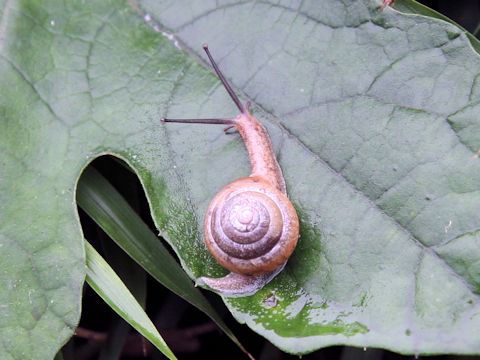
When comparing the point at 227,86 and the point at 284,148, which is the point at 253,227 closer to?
the point at 284,148

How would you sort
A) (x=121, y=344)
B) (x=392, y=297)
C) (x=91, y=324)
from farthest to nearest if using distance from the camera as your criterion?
1. (x=91, y=324)
2. (x=121, y=344)
3. (x=392, y=297)

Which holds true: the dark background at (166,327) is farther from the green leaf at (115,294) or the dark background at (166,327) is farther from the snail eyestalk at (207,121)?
the snail eyestalk at (207,121)

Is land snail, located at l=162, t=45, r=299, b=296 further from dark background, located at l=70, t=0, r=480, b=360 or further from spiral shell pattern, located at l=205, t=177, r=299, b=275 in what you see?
dark background, located at l=70, t=0, r=480, b=360

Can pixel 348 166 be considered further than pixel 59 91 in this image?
No

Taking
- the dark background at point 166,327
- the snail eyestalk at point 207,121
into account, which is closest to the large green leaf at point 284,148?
the snail eyestalk at point 207,121

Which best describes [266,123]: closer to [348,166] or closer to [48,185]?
[348,166]

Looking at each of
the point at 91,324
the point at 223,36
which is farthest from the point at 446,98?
the point at 91,324

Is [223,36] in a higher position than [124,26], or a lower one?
lower

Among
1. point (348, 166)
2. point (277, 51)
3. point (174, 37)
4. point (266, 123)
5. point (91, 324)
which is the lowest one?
point (91, 324)
